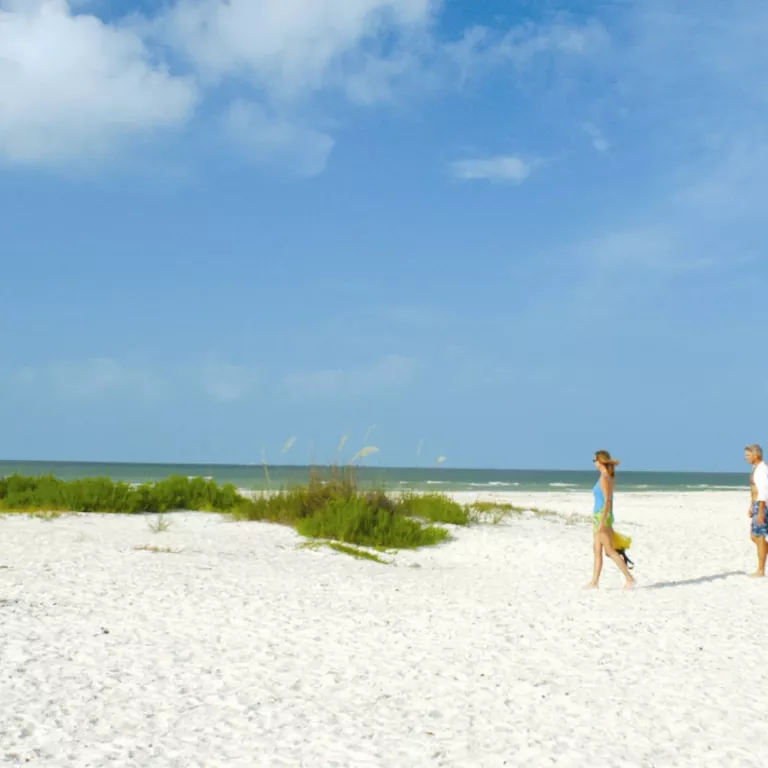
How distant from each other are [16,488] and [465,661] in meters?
14.0

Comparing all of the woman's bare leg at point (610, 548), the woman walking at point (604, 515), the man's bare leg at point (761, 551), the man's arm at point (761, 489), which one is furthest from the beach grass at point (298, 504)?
the man's arm at point (761, 489)

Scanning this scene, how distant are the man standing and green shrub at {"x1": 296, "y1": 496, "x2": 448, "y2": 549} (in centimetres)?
493

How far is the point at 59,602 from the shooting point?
7699mm

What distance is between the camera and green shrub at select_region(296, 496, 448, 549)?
43.0 ft

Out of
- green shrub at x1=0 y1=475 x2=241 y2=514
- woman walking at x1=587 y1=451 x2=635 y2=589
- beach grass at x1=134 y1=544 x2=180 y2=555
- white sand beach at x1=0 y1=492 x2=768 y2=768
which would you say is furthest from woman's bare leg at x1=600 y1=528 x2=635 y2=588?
green shrub at x1=0 y1=475 x2=241 y2=514

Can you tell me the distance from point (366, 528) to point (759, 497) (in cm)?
571

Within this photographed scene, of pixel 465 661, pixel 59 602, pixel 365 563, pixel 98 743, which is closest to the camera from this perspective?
pixel 98 743

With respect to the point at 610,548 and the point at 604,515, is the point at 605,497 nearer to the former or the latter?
the point at 604,515

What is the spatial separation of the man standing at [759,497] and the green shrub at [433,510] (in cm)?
598

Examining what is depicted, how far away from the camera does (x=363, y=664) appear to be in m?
6.21

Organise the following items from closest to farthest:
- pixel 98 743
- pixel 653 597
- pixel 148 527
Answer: pixel 98 743
pixel 653 597
pixel 148 527

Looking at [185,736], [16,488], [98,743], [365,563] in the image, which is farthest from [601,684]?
[16,488]

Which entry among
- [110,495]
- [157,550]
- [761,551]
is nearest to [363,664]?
[157,550]

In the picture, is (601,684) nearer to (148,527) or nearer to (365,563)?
(365,563)
